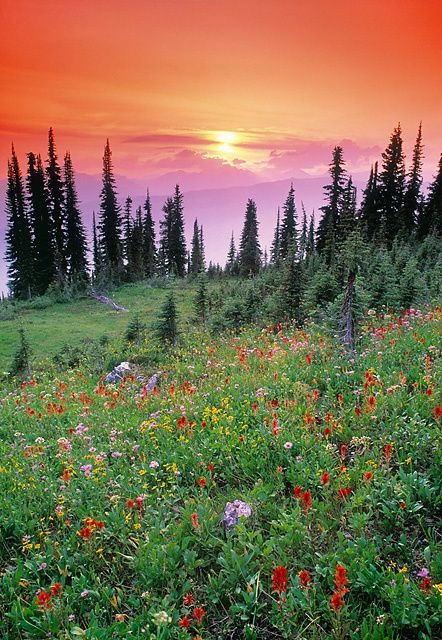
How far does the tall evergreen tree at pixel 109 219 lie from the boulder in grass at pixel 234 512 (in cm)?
5782

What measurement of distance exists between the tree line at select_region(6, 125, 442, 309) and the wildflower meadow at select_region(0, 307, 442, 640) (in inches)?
1228

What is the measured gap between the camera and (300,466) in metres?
5.39

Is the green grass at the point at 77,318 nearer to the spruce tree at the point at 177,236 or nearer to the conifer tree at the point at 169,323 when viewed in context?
the conifer tree at the point at 169,323

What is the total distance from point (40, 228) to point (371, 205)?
41.4 m

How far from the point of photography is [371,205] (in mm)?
50625

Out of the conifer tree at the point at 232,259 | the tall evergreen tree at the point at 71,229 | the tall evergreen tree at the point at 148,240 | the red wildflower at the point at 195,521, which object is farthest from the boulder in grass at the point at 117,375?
the tall evergreen tree at the point at 148,240

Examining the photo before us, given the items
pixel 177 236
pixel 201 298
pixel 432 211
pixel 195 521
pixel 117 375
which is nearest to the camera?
pixel 195 521

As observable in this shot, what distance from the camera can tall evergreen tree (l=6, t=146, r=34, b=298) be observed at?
50.8m

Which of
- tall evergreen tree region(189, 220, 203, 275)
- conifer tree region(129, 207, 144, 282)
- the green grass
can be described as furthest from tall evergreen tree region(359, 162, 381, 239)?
tall evergreen tree region(189, 220, 203, 275)

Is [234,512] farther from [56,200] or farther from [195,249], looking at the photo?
[195,249]

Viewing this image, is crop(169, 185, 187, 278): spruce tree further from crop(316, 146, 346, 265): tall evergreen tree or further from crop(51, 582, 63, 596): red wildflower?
crop(51, 582, 63, 596): red wildflower

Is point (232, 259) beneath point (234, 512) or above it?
beneath

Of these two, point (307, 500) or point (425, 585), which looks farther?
point (307, 500)

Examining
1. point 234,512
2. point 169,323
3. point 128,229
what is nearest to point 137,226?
point 128,229
